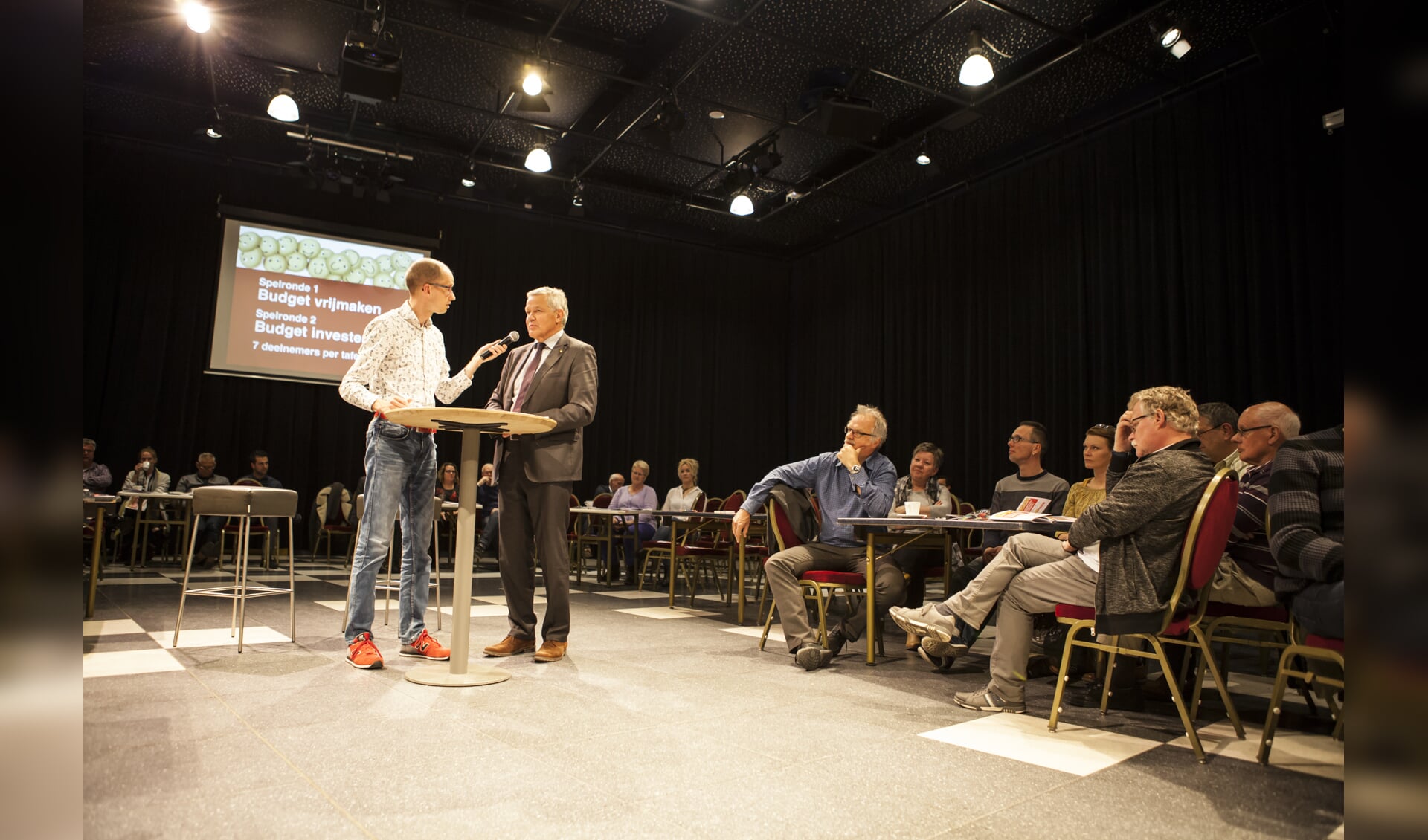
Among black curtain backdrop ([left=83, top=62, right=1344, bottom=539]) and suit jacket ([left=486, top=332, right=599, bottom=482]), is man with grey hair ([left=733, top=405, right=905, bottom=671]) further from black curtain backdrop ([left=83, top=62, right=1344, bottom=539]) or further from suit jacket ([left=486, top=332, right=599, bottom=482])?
black curtain backdrop ([left=83, top=62, right=1344, bottom=539])

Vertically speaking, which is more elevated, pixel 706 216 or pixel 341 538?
pixel 706 216

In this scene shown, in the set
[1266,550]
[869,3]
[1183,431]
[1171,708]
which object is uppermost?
[869,3]

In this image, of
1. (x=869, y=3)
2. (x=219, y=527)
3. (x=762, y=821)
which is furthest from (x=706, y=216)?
(x=762, y=821)

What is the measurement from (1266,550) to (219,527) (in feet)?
25.0

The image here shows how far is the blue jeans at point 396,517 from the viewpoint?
288cm

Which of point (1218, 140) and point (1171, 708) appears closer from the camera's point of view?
point (1171, 708)

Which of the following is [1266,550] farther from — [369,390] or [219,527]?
[219,527]

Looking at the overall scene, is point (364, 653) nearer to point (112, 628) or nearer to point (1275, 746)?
point (112, 628)

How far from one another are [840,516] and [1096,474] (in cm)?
143

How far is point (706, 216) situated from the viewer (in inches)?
421

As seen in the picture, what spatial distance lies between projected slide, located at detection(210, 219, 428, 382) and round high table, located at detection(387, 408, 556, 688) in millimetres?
6698

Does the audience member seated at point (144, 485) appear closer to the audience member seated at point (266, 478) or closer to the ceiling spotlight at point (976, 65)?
the audience member seated at point (266, 478)

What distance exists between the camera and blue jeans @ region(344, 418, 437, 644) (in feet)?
9.45

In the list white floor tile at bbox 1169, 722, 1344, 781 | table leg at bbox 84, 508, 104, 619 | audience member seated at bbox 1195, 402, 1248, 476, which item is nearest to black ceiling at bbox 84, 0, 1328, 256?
audience member seated at bbox 1195, 402, 1248, 476
